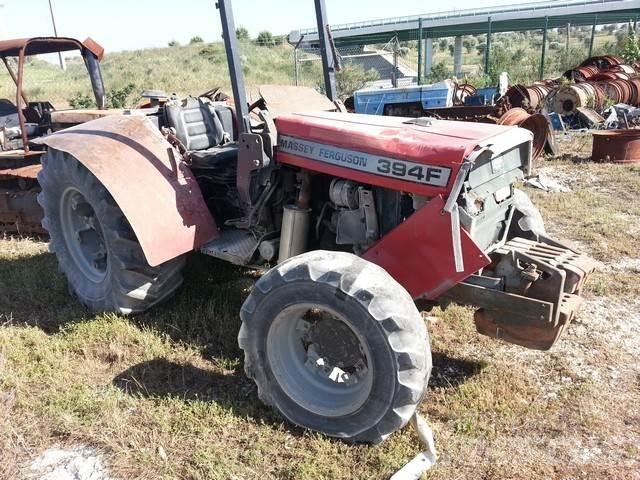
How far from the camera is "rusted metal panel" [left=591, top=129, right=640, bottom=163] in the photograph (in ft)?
28.2

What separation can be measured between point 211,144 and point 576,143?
332 inches

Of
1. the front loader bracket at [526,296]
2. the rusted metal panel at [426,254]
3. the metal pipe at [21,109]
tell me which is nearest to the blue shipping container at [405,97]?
the metal pipe at [21,109]

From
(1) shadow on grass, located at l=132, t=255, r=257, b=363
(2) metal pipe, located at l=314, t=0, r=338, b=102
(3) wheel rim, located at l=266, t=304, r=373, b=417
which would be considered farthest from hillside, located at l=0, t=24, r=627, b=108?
(3) wheel rim, located at l=266, t=304, r=373, b=417

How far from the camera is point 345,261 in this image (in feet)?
8.77

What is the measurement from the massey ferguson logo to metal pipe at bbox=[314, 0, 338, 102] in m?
1.13

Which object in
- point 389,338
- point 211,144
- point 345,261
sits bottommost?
point 389,338

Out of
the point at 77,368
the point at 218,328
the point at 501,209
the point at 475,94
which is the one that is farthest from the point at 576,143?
the point at 77,368

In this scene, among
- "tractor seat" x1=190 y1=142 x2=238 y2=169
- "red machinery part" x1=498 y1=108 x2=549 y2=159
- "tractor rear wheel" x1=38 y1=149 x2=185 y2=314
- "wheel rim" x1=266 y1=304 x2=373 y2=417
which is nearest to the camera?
"wheel rim" x1=266 y1=304 x2=373 y2=417

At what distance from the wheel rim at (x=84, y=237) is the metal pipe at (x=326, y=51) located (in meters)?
2.00

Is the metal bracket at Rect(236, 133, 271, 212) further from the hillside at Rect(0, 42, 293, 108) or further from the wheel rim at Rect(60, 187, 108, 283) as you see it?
the hillside at Rect(0, 42, 293, 108)

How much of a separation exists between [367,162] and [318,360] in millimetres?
1063

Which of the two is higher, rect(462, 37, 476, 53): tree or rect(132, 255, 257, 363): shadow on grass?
rect(462, 37, 476, 53): tree

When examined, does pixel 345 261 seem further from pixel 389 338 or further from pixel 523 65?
pixel 523 65

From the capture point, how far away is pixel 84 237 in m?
4.25
